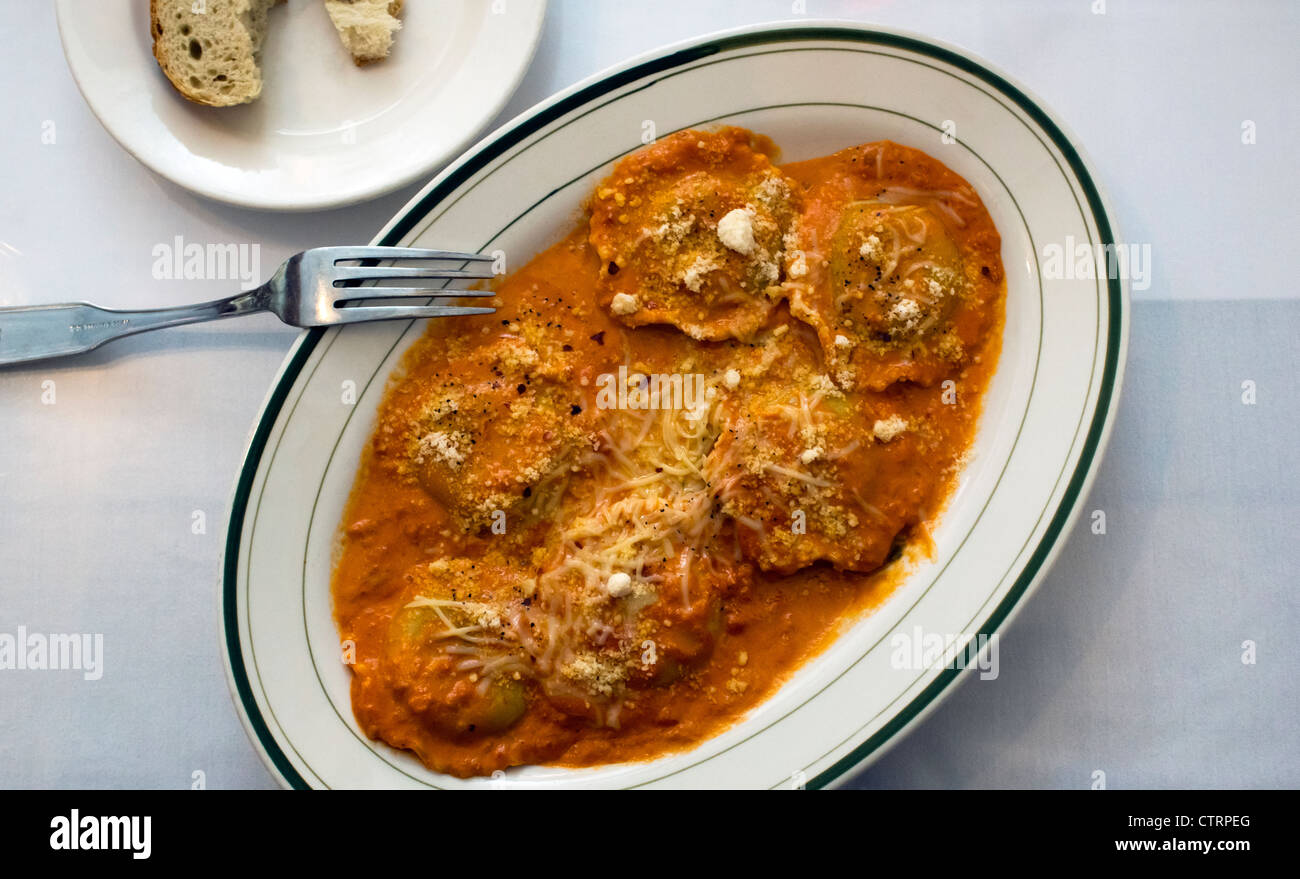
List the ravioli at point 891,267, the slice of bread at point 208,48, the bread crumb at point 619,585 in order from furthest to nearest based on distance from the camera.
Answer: the slice of bread at point 208,48, the ravioli at point 891,267, the bread crumb at point 619,585

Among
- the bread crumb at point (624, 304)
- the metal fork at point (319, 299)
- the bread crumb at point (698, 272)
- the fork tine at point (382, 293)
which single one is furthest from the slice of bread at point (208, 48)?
the bread crumb at point (698, 272)

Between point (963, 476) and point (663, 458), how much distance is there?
91 cm

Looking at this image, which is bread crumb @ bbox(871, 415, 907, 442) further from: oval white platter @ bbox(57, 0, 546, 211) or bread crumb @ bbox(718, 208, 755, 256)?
oval white platter @ bbox(57, 0, 546, 211)

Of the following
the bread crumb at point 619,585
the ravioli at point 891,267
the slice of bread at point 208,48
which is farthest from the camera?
the slice of bread at point 208,48

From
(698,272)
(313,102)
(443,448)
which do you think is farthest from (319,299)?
(698,272)

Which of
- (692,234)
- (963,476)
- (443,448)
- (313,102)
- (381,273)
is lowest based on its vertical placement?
(963,476)

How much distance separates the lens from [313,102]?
292cm

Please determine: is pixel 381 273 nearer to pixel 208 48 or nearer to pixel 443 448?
pixel 443 448

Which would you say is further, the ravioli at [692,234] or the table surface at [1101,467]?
the table surface at [1101,467]

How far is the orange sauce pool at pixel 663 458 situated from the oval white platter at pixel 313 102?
1.79 ft

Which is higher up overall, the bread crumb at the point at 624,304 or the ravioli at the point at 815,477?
the bread crumb at the point at 624,304

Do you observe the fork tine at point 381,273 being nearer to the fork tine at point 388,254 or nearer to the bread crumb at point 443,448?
the fork tine at point 388,254

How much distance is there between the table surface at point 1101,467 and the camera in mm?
2824

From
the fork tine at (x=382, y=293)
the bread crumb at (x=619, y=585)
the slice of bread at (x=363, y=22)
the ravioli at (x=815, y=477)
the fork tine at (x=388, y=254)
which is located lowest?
the bread crumb at (x=619, y=585)
